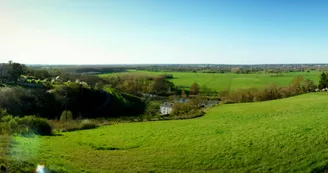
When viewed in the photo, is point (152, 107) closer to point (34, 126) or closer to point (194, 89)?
point (194, 89)

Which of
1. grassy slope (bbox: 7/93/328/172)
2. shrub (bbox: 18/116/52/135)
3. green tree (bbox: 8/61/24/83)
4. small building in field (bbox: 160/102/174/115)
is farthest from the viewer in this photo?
small building in field (bbox: 160/102/174/115)

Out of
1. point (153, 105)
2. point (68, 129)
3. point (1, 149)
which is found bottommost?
point (153, 105)

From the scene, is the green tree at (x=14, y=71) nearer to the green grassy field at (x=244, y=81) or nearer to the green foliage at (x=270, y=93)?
the green foliage at (x=270, y=93)

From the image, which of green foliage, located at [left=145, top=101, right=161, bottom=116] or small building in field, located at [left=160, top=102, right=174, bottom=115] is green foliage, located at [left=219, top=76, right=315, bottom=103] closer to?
small building in field, located at [left=160, top=102, right=174, bottom=115]

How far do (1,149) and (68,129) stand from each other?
19.7 metres

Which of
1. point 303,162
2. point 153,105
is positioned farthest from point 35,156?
point 153,105

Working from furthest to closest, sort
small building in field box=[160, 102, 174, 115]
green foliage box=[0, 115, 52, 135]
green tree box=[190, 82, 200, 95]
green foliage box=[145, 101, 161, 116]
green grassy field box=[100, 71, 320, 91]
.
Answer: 1. green grassy field box=[100, 71, 320, 91]
2. green tree box=[190, 82, 200, 95]
3. green foliage box=[145, 101, 161, 116]
4. small building in field box=[160, 102, 174, 115]
5. green foliage box=[0, 115, 52, 135]

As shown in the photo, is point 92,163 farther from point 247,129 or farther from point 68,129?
point 68,129

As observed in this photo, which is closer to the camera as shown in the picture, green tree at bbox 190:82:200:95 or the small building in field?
the small building in field

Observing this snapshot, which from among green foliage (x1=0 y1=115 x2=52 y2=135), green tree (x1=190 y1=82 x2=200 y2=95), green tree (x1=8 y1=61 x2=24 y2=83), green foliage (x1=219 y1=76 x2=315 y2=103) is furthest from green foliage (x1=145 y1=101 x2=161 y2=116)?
green foliage (x1=0 y1=115 x2=52 y2=135)

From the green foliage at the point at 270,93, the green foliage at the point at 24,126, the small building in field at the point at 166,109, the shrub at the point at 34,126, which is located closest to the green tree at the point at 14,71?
the small building in field at the point at 166,109

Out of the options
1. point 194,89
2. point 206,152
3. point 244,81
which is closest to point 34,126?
point 206,152

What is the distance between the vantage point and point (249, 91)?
81312mm

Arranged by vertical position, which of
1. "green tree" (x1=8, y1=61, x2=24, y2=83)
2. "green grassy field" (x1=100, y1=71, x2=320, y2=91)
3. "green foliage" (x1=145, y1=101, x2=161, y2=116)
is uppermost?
"green tree" (x1=8, y1=61, x2=24, y2=83)
